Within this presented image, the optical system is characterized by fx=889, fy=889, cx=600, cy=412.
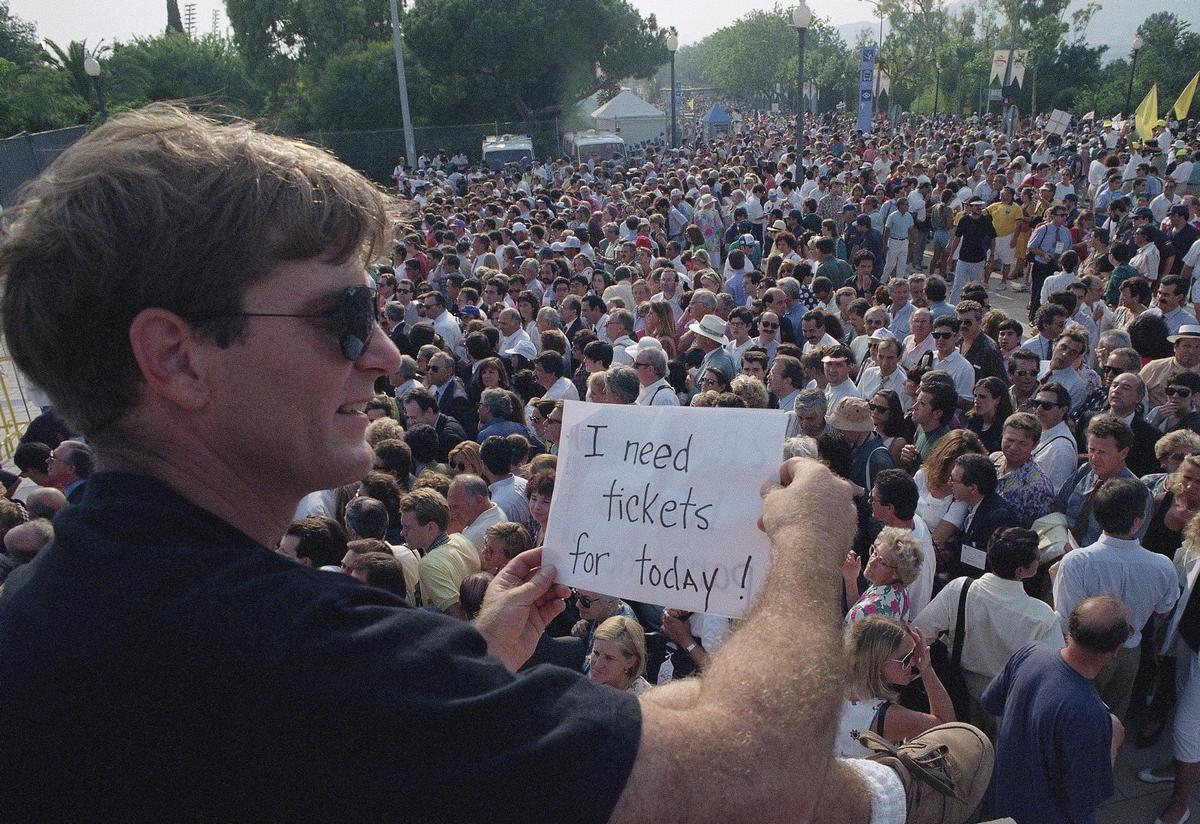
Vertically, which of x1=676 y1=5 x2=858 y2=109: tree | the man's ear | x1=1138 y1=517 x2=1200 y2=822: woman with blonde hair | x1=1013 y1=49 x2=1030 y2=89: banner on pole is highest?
x1=676 y1=5 x2=858 y2=109: tree

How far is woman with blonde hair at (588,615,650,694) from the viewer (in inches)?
149

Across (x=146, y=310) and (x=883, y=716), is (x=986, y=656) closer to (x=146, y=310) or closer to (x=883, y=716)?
(x=883, y=716)

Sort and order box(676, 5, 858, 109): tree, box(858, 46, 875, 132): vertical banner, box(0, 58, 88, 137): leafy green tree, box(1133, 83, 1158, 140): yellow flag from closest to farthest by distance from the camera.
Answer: box(1133, 83, 1158, 140): yellow flag < box(858, 46, 875, 132): vertical banner < box(0, 58, 88, 137): leafy green tree < box(676, 5, 858, 109): tree

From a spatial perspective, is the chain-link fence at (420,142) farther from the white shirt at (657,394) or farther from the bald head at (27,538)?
the bald head at (27,538)

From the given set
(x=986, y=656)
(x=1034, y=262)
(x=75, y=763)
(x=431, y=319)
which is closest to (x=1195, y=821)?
(x=986, y=656)

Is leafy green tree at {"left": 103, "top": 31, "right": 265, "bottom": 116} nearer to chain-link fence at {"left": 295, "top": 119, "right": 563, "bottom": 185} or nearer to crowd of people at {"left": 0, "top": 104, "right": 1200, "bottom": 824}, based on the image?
chain-link fence at {"left": 295, "top": 119, "right": 563, "bottom": 185}

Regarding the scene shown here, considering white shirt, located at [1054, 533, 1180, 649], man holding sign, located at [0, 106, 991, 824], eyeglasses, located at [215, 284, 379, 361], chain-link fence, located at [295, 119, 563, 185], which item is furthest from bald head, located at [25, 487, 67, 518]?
chain-link fence, located at [295, 119, 563, 185]

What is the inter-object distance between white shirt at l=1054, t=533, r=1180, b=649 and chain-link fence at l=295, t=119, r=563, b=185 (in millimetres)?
30882

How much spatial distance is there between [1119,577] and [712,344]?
4635mm

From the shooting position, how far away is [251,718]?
89 centimetres

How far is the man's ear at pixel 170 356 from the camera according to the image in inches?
42.1

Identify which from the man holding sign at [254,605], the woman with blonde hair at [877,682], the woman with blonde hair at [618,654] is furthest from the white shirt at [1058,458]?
the man holding sign at [254,605]

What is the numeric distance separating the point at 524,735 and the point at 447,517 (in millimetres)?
4228

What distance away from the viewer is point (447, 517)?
200 inches
